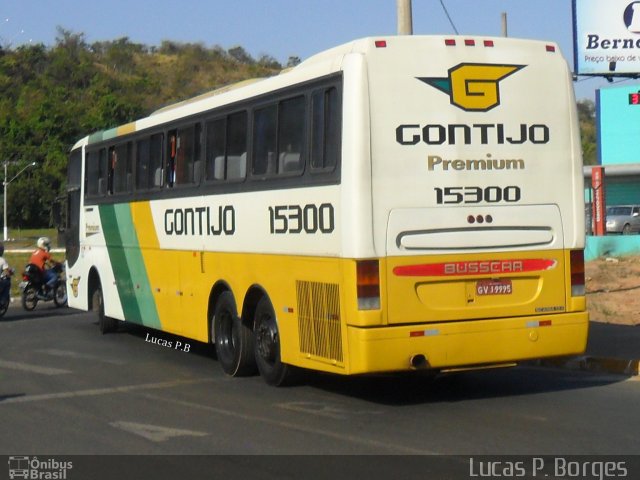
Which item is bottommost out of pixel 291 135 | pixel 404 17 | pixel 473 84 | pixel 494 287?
pixel 494 287

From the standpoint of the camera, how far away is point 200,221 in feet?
45.3

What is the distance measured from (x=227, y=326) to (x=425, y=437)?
457 cm

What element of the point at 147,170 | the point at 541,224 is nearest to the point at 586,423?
the point at 541,224

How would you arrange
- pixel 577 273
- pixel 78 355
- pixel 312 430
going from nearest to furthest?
pixel 312 430 → pixel 577 273 → pixel 78 355

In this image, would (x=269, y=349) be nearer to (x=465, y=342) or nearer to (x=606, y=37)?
(x=465, y=342)

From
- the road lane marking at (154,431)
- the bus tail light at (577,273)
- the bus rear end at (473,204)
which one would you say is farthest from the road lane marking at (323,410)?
the bus tail light at (577,273)

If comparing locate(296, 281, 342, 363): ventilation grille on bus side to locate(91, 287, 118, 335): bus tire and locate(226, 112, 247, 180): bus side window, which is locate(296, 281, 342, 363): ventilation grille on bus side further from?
locate(91, 287, 118, 335): bus tire

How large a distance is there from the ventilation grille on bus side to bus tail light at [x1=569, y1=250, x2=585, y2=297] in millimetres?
2413

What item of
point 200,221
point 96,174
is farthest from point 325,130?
point 96,174

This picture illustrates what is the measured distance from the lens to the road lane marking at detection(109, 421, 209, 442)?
31.7 feet

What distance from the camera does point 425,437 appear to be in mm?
9281

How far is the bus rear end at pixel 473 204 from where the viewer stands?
10297 millimetres

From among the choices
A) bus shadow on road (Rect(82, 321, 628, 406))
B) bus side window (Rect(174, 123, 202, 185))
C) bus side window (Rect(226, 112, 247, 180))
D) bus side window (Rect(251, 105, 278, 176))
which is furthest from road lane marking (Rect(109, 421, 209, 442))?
bus side window (Rect(174, 123, 202, 185))

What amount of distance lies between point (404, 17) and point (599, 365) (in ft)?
20.7
